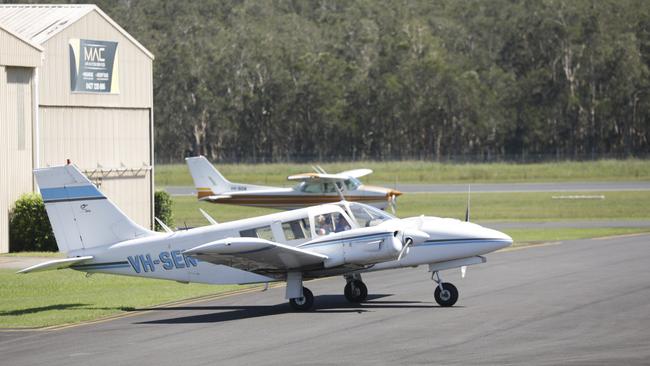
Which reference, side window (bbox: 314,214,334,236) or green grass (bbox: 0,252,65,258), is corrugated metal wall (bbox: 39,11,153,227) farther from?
side window (bbox: 314,214,334,236)

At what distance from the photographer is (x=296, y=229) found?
20484 mm

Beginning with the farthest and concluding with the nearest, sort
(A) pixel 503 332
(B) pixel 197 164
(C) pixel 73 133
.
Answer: (B) pixel 197 164
(C) pixel 73 133
(A) pixel 503 332

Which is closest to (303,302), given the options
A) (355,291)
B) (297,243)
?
(297,243)

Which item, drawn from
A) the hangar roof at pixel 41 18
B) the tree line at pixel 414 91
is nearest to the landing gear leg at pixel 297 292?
the hangar roof at pixel 41 18

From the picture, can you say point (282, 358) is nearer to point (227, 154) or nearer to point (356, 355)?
point (356, 355)

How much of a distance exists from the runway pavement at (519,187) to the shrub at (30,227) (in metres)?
32.7

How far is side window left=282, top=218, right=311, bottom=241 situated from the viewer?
20.4 m

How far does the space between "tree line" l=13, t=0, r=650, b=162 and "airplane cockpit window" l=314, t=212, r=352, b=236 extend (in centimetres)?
8141

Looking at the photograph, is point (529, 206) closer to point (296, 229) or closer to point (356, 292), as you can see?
point (356, 292)

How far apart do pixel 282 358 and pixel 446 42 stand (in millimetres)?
108789

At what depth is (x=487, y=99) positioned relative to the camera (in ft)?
349

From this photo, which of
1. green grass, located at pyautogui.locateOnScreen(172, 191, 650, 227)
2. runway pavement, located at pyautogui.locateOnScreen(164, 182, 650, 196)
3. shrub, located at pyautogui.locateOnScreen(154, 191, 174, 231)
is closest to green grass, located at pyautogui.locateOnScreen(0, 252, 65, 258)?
shrub, located at pyautogui.locateOnScreen(154, 191, 174, 231)

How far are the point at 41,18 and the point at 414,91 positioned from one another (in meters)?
70.9

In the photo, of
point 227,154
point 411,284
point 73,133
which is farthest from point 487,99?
point 411,284
